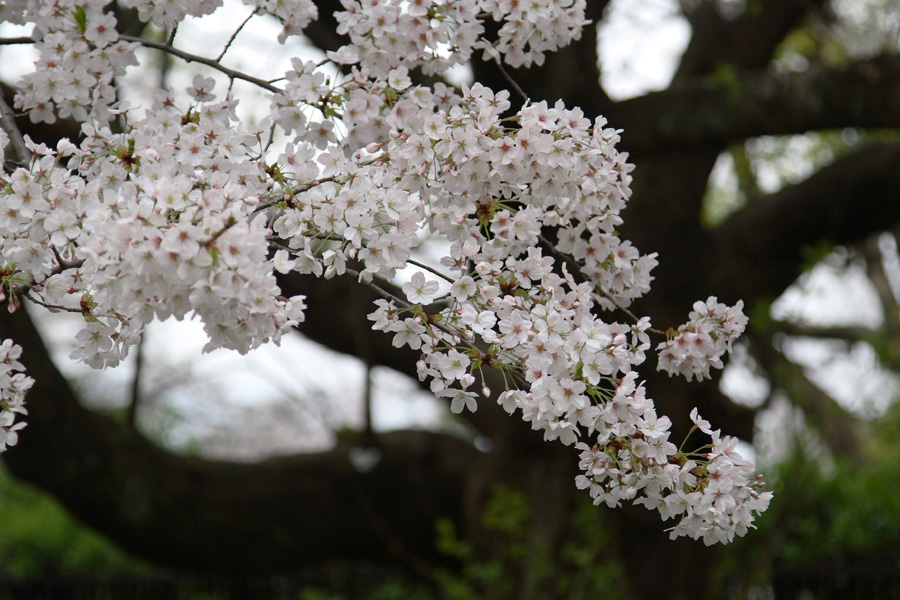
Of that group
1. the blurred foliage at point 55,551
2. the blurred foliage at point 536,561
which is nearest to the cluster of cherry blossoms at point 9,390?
the blurred foliage at point 536,561

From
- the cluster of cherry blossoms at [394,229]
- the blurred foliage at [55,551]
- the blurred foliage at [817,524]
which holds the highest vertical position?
the blurred foliage at [817,524]

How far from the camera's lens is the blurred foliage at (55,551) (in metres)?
6.84

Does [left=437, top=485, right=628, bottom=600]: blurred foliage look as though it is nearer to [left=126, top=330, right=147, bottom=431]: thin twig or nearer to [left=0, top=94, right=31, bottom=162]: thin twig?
[left=126, top=330, right=147, bottom=431]: thin twig

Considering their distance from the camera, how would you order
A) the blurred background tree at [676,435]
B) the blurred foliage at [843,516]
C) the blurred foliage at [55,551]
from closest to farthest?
the blurred background tree at [676,435] → the blurred foliage at [843,516] → the blurred foliage at [55,551]

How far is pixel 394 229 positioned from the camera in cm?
174

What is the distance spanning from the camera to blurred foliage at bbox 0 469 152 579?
22.5 ft

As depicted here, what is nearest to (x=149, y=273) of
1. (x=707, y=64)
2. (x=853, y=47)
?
(x=707, y=64)

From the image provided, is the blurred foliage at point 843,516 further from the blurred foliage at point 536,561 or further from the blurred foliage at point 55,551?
the blurred foliage at point 55,551

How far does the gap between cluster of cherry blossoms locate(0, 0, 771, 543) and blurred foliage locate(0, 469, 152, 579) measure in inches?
217

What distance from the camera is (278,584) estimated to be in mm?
6500

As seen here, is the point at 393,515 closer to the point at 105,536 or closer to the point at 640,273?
the point at 105,536

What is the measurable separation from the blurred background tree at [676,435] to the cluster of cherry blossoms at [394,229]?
141 cm

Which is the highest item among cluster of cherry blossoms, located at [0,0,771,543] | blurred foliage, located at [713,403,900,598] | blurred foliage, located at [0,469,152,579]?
blurred foliage, located at [713,403,900,598]

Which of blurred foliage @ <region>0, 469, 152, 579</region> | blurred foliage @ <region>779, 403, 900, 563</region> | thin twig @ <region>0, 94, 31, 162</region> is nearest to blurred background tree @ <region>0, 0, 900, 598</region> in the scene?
blurred foliage @ <region>779, 403, 900, 563</region>
